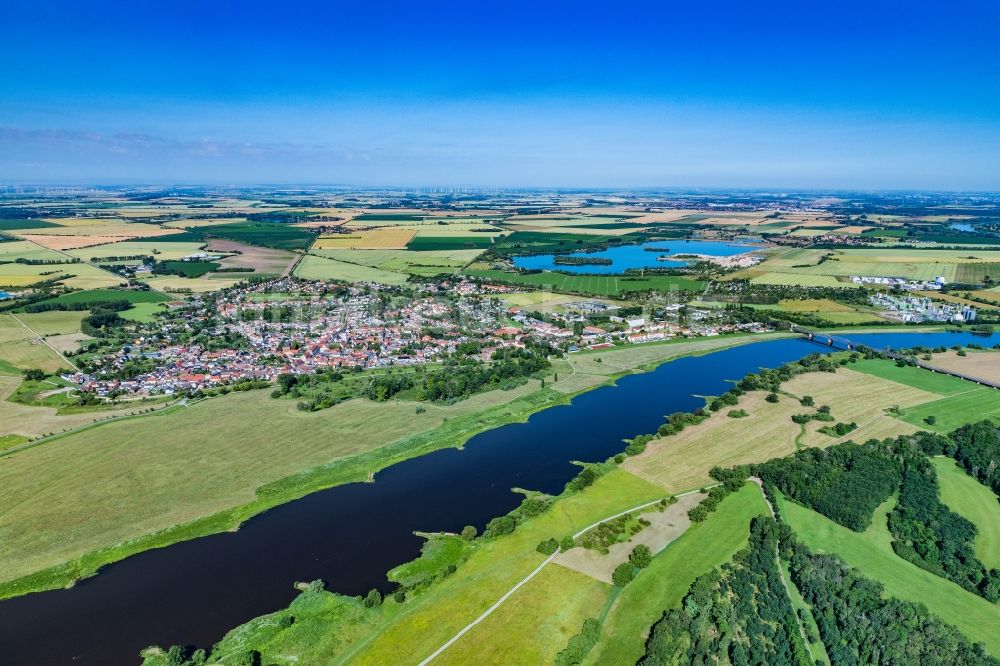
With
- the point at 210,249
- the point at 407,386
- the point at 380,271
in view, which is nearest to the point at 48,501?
the point at 407,386

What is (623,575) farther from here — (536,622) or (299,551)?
(299,551)

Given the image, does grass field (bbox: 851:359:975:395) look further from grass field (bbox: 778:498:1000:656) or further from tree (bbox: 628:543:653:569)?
tree (bbox: 628:543:653:569)

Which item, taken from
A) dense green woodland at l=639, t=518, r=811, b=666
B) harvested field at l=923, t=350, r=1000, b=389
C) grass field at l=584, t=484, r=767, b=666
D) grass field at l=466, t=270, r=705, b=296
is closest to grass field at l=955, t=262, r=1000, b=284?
grass field at l=466, t=270, r=705, b=296

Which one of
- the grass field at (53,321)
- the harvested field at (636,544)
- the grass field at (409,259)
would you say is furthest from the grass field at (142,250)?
the harvested field at (636,544)

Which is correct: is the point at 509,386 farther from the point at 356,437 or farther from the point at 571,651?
the point at 571,651

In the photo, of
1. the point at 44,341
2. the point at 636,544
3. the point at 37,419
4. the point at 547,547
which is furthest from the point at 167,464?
the point at 44,341
